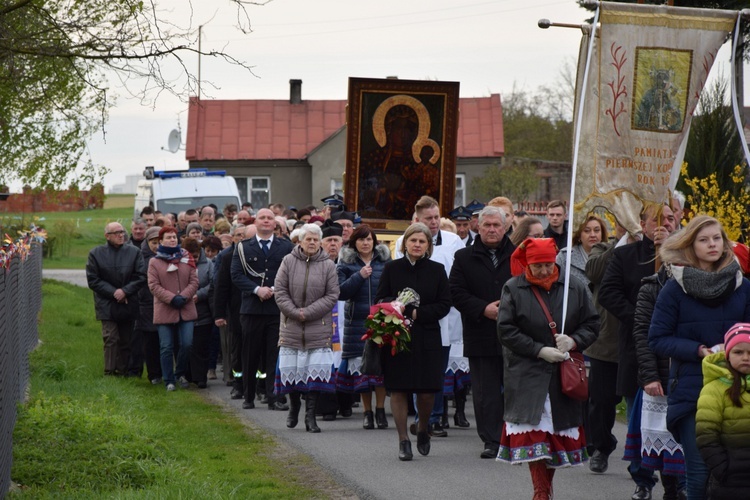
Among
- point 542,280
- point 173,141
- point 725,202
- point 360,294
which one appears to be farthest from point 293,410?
point 173,141

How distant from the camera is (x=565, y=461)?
8.44 metres

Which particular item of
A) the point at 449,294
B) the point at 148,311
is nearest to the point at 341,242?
the point at 449,294

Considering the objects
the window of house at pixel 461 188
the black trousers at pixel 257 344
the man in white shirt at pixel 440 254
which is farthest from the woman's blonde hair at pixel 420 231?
the window of house at pixel 461 188

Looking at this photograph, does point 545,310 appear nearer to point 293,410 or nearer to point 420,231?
point 420,231

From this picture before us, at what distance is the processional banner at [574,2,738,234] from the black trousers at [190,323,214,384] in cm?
795

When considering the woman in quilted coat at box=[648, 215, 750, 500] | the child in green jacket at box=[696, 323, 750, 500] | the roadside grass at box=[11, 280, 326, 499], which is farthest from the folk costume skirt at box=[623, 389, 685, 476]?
the roadside grass at box=[11, 280, 326, 499]

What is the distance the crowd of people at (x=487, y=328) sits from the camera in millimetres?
7496

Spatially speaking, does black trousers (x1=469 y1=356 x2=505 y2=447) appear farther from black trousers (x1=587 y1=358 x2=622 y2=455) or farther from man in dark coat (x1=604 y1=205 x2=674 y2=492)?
man in dark coat (x1=604 y1=205 x2=674 y2=492)

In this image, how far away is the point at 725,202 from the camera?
2088 centimetres

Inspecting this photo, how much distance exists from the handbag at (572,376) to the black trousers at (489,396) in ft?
6.77

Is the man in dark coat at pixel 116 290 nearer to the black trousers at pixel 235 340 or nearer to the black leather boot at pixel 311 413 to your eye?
the black trousers at pixel 235 340

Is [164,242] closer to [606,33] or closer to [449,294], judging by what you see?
[449,294]

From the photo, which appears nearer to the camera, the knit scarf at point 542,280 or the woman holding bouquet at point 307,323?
the knit scarf at point 542,280

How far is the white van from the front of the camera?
31828 mm
